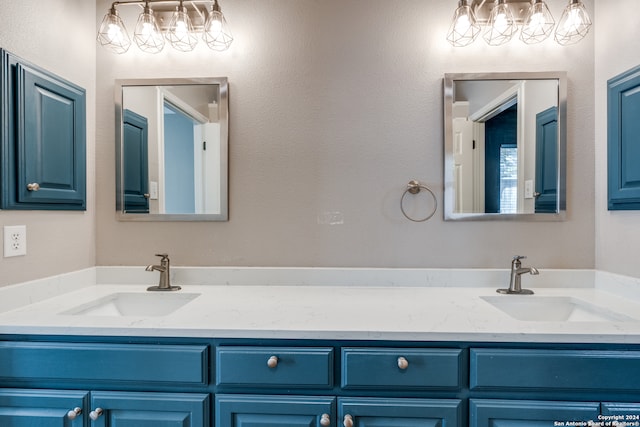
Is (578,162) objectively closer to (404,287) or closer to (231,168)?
(404,287)

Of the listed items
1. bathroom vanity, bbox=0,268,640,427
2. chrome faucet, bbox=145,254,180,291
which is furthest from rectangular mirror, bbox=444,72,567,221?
chrome faucet, bbox=145,254,180,291

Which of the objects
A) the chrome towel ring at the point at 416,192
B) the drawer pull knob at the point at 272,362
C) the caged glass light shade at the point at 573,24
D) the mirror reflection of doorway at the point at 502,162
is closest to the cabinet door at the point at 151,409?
the drawer pull knob at the point at 272,362

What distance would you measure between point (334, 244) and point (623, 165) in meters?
1.33

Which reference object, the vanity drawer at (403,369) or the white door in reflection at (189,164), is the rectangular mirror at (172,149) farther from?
the vanity drawer at (403,369)

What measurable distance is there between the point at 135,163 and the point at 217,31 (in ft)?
2.56

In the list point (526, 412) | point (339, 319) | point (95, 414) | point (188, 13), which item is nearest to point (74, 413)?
point (95, 414)

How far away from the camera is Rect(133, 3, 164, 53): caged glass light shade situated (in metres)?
1.66

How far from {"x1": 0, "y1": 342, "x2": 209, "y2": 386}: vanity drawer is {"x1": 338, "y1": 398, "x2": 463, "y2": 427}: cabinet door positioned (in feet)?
1.61

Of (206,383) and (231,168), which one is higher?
(231,168)

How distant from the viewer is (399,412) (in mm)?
1118

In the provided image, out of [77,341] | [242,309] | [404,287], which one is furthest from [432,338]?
[77,341]

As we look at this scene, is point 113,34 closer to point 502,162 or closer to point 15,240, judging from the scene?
point 15,240

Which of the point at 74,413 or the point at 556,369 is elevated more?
the point at 556,369

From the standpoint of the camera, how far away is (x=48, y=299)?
1.47m
